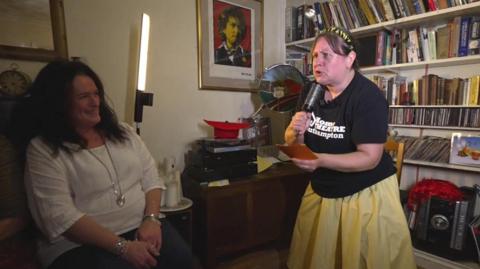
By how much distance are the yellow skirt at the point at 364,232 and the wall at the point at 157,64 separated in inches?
48.0

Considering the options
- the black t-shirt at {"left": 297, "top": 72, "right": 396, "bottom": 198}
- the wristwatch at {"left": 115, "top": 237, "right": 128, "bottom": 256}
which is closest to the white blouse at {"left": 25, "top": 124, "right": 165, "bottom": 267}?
the wristwatch at {"left": 115, "top": 237, "right": 128, "bottom": 256}

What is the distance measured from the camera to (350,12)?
2.11m

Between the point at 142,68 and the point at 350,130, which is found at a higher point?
the point at 142,68

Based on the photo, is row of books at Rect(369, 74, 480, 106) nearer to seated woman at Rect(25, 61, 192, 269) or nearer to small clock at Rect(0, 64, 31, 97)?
seated woman at Rect(25, 61, 192, 269)

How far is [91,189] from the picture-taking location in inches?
41.9

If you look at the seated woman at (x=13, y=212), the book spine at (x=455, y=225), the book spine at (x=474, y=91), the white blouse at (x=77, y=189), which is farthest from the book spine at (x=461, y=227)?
the seated woman at (x=13, y=212)

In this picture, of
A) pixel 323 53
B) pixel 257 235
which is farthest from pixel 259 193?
pixel 323 53

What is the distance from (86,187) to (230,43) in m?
1.57

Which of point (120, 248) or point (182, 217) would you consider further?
point (182, 217)

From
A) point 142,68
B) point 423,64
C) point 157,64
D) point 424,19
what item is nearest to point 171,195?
point 142,68

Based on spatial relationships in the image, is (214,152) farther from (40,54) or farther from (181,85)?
(40,54)

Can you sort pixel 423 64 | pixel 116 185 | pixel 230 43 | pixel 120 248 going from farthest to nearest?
pixel 230 43
pixel 423 64
pixel 116 185
pixel 120 248

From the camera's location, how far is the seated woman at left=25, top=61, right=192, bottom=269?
985 mm

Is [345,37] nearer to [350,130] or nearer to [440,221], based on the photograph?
[350,130]
